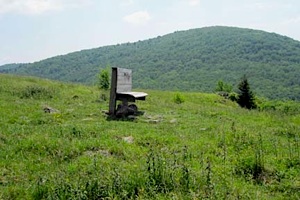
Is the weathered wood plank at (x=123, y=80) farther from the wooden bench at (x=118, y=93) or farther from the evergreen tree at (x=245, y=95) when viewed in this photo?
the evergreen tree at (x=245, y=95)

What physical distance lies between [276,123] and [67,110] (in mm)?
9787

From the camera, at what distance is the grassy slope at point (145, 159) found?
6.36 meters

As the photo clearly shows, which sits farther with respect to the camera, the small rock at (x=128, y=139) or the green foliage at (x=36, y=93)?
the green foliage at (x=36, y=93)

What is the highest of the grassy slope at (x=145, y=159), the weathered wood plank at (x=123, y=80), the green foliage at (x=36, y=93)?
the weathered wood plank at (x=123, y=80)

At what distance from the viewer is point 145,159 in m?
8.19

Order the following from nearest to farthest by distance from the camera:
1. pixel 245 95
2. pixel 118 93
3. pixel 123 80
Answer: pixel 118 93
pixel 123 80
pixel 245 95

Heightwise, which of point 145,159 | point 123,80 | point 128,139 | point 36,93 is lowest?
point 145,159

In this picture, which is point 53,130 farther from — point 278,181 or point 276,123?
point 276,123

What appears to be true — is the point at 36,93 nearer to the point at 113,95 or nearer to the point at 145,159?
the point at 113,95

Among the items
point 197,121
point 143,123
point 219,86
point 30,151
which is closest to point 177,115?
point 197,121

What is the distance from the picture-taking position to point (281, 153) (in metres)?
9.21

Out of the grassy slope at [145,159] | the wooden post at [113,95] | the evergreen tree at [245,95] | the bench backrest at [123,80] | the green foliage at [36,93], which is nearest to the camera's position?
the grassy slope at [145,159]

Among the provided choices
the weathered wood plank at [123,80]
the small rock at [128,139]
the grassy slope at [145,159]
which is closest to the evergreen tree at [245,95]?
the weathered wood plank at [123,80]

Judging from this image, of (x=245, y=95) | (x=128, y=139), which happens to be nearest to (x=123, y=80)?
(x=128, y=139)
